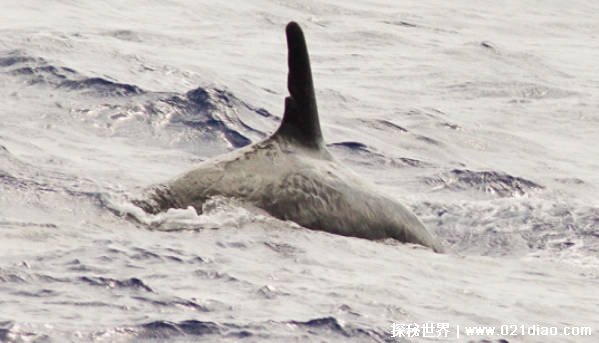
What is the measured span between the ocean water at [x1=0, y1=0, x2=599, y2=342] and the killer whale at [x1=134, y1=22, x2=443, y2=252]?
201 millimetres

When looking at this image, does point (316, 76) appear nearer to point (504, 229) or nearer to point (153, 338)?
point (504, 229)

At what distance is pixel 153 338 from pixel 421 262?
4438 millimetres

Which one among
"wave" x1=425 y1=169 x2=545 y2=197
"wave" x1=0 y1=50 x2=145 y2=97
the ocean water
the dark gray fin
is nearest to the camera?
the ocean water

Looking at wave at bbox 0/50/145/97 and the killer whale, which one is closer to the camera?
the killer whale

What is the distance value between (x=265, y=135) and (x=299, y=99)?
6.54 metres

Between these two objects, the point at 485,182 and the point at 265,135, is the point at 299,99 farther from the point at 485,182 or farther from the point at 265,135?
the point at 265,135

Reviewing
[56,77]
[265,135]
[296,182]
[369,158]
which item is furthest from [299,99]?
[56,77]

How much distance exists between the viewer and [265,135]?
2097 cm

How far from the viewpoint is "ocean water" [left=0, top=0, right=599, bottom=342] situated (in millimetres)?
11742

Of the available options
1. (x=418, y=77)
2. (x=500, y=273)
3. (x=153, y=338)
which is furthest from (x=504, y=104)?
(x=153, y=338)

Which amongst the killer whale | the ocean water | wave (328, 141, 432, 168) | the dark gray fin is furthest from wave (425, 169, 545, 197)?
the dark gray fin

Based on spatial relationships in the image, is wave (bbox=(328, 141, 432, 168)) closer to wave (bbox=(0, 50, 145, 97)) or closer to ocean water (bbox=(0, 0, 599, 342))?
ocean water (bbox=(0, 0, 599, 342))

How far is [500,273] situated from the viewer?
1459 centimetres

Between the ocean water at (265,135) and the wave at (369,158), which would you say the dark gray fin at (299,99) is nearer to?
the ocean water at (265,135)
